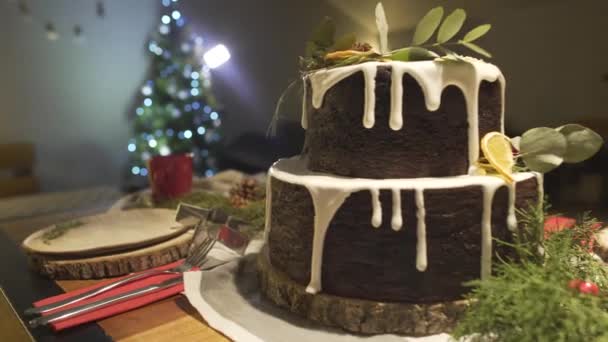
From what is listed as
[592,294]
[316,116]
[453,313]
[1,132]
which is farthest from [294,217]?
[1,132]

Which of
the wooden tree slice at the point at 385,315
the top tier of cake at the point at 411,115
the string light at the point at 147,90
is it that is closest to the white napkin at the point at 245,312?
the wooden tree slice at the point at 385,315

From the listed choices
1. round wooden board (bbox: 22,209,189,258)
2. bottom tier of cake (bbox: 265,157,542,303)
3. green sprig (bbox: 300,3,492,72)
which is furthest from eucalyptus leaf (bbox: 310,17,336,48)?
round wooden board (bbox: 22,209,189,258)

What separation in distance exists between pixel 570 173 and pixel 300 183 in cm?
91

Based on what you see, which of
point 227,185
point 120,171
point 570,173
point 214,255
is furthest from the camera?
point 120,171

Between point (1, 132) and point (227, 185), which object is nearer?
point (227, 185)

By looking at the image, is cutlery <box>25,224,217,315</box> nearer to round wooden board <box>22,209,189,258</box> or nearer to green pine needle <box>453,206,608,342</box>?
round wooden board <box>22,209,189,258</box>

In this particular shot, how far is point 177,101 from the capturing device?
379 centimetres

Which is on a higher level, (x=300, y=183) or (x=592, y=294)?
(x=300, y=183)

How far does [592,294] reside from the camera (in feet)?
2.04

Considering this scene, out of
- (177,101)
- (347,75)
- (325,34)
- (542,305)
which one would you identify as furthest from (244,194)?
(177,101)

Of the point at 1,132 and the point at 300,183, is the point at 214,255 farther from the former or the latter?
the point at 1,132

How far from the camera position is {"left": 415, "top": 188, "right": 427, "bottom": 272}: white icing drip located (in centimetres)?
75

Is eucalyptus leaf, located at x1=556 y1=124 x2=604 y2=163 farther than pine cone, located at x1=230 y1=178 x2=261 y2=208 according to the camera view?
No

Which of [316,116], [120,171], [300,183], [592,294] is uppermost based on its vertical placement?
[316,116]
